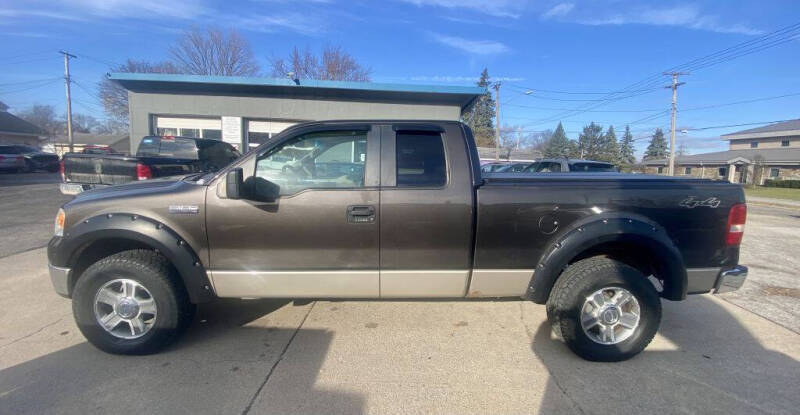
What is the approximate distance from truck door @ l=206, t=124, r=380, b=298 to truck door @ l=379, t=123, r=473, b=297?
0.11m

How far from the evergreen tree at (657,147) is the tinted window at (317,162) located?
290ft

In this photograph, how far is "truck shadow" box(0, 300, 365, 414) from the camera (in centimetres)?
236

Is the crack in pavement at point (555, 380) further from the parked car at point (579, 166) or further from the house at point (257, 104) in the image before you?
the house at point (257, 104)

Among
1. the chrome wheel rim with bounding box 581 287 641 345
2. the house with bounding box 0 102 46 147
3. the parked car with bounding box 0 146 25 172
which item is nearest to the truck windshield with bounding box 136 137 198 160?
the chrome wheel rim with bounding box 581 287 641 345

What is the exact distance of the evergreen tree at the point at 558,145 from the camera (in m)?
69.3

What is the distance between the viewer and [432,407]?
2.38m

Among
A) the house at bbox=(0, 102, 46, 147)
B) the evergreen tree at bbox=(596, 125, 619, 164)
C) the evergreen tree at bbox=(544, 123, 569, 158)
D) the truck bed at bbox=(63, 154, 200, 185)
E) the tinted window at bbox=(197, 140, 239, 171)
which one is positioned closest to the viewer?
the truck bed at bbox=(63, 154, 200, 185)

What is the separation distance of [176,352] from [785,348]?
523 cm

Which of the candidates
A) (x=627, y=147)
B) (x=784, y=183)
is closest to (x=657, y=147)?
(x=627, y=147)

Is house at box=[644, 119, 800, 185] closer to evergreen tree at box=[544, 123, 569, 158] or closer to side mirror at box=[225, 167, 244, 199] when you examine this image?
evergreen tree at box=[544, 123, 569, 158]

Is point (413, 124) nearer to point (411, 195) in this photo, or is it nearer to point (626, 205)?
point (411, 195)

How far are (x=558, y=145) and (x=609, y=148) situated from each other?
940 centimetres

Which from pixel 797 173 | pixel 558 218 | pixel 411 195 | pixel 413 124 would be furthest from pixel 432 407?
pixel 797 173

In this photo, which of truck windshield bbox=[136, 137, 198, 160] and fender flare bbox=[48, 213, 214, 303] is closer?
fender flare bbox=[48, 213, 214, 303]
